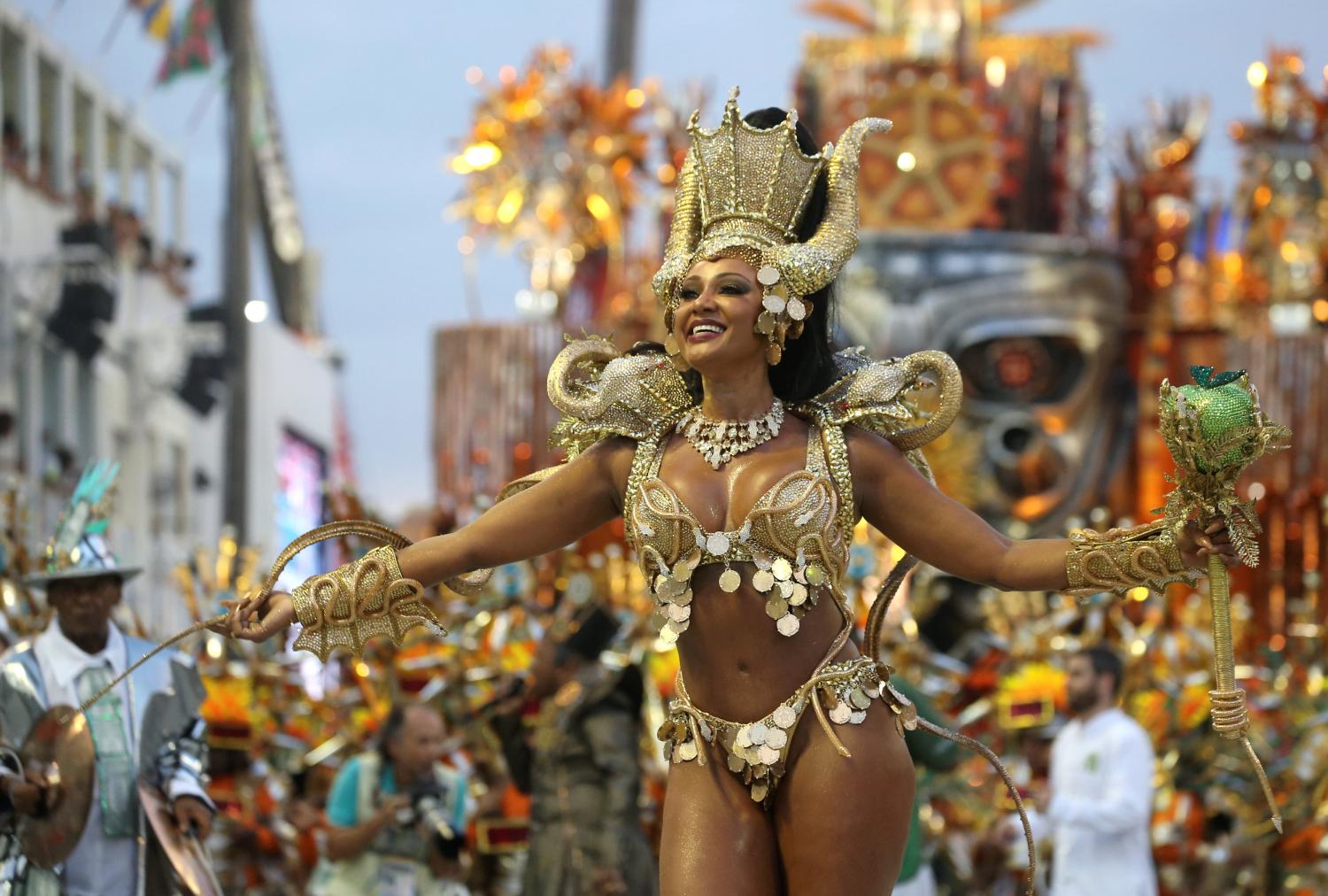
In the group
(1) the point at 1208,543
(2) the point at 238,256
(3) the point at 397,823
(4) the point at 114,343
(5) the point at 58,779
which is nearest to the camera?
(1) the point at 1208,543

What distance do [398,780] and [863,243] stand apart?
13.0 metres

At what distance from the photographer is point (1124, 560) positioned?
4.88 m

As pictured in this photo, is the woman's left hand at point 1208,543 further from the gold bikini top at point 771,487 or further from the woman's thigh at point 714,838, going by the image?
the woman's thigh at point 714,838

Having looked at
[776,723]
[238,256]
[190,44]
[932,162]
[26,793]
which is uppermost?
[190,44]

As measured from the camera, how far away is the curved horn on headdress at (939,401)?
5.21 m

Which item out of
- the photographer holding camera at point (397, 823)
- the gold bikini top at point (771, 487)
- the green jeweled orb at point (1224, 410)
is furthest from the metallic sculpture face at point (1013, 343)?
the green jeweled orb at point (1224, 410)

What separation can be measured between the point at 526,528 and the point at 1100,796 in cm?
375

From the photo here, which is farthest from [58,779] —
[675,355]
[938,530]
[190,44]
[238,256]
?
[190,44]

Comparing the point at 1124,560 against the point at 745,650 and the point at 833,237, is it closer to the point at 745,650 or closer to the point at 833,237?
the point at 745,650

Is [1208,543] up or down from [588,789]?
up

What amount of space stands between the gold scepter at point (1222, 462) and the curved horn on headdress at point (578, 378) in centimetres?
131

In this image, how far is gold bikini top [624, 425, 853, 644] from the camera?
4.93 m

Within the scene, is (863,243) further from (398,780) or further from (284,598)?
(284,598)

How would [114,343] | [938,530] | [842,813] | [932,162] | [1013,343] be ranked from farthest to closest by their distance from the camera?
[114,343] → [1013,343] → [932,162] → [938,530] → [842,813]
